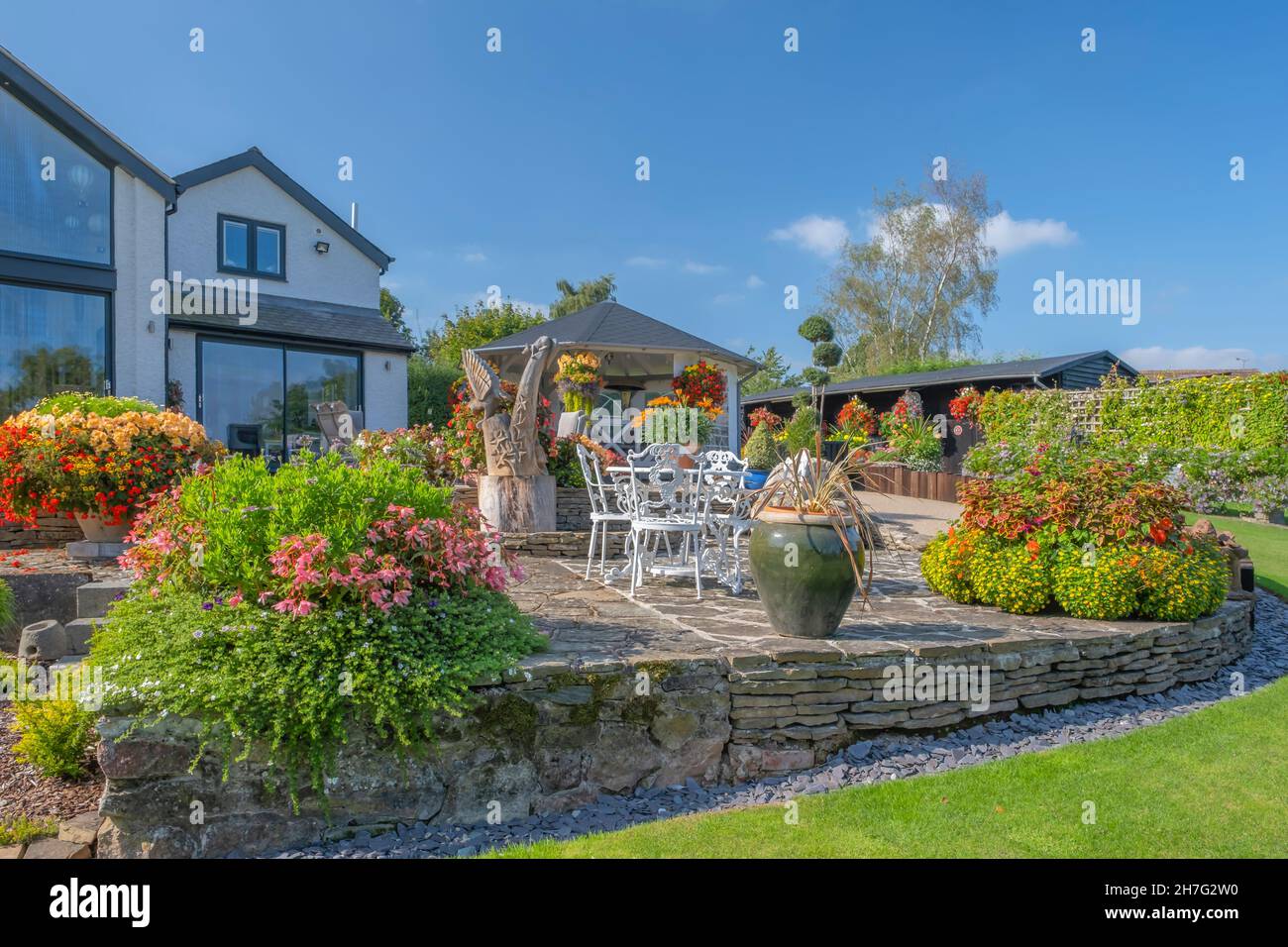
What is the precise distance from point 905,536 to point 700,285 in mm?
16717

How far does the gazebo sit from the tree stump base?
6734 mm

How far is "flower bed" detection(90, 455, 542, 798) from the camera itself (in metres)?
3.08

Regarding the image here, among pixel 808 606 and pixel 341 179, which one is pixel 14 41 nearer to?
pixel 341 179

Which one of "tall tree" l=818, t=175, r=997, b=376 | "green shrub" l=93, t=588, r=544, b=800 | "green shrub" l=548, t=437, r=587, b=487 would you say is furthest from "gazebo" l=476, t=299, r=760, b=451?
"tall tree" l=818, t=175, r=997, b=376

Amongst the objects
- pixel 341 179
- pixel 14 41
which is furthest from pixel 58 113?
pixel 341 179

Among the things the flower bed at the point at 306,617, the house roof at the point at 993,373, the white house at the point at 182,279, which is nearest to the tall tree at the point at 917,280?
the house roof at the point at 993,373

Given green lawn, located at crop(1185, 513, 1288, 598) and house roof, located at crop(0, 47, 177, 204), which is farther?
house roof, located at crop(0, 47, 177, 204)

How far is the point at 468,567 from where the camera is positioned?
3799mm

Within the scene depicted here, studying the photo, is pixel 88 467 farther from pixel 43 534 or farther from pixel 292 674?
pixel 292 674

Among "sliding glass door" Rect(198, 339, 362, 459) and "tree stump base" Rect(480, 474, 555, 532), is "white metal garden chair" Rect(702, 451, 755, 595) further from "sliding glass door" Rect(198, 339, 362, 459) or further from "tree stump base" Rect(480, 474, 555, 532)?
"sliding glass door" Rect(198, 339, 362, 459)

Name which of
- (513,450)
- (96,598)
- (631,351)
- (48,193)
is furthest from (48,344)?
(631,351)

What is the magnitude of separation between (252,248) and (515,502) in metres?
11.1

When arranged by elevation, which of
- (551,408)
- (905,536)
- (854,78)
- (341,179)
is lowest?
(905,536)

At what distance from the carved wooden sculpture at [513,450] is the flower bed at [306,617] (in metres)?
4.17
